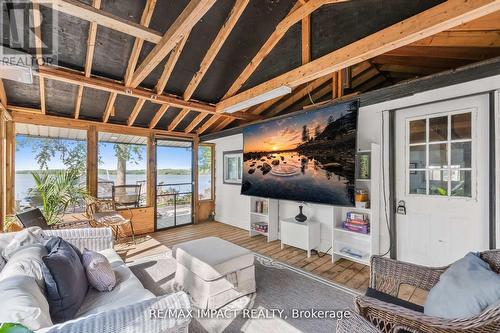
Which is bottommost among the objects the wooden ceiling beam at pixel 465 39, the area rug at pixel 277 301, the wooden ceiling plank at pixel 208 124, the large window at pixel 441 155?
the area rug at pixel 277 301

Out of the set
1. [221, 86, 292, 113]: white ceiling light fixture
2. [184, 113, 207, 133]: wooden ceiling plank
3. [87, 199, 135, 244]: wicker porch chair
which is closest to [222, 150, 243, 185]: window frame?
[184, 113, 207, 133]: wooden ceiling plank

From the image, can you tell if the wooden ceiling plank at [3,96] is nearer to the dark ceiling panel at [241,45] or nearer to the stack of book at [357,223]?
the dark ceiling panel at [241,45]

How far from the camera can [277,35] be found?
306 centimetres

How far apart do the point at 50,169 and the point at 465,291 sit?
558 cm

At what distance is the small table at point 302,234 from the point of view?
3675mm

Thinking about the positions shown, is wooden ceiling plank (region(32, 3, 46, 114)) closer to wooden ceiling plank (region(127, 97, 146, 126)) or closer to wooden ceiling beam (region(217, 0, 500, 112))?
wooden ceiling plank (region(127, 97, 146, 126))

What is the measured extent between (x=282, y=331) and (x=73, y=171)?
3819 mm

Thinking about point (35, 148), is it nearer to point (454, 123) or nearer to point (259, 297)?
point (259, 297)

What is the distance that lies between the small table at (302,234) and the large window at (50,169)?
3.50 m

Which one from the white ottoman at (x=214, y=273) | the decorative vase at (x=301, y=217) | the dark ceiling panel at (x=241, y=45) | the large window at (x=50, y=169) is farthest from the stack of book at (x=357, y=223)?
the large window at (x=50, y=169)

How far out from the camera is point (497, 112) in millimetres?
2365

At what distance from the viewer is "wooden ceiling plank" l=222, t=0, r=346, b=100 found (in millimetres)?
2574

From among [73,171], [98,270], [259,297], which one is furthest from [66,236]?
[259,297]

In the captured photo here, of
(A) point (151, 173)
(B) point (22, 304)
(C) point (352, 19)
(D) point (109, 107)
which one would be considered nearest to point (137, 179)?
(A) point (151, 173)
